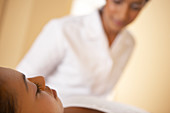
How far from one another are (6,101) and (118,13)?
0.42 m

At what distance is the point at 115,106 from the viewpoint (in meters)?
0.33

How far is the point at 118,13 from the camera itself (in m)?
0.52

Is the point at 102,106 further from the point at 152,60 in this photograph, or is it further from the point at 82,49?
the point at 152,60

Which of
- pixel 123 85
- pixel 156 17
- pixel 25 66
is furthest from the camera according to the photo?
pixel 123 85

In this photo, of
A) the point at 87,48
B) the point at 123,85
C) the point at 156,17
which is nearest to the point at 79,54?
the point at 87,48

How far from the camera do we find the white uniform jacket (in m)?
0.48

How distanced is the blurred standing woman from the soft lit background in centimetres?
10

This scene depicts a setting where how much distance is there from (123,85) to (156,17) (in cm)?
34

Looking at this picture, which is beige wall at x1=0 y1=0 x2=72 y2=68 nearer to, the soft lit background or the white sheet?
the soft lit background

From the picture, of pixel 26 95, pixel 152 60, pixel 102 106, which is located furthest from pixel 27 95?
pixel 152 60

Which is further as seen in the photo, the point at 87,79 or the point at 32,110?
the point at 87,79

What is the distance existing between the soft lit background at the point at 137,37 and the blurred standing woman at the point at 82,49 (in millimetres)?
102

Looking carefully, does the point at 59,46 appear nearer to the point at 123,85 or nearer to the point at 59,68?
the point at 59,68

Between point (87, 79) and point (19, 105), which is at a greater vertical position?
point (19, 105)
